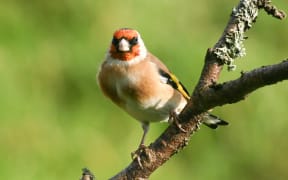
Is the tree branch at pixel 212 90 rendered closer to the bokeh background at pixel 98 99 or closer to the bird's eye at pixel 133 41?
the bird's eye at pixel 133 41

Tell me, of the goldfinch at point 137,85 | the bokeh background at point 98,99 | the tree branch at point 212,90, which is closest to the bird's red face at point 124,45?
the goldfinch at point 137,85

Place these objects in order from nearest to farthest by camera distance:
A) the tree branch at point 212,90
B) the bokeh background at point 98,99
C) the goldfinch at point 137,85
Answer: the tree branch at point 212,90 → the goldfinch at point 137,85 → the bokeh background at point 98,99

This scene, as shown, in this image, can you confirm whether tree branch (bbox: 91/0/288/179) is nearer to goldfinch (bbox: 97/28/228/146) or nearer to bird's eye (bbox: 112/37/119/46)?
goldfinch (bbox: 97/28/228/146)

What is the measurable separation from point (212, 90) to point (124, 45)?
0.87m

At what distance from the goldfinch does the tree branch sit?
1.85ft

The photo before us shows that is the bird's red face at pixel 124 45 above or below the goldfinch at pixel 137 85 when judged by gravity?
above

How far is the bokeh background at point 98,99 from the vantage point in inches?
121

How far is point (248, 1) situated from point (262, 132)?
7.18 feet

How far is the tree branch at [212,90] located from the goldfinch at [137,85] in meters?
0.56

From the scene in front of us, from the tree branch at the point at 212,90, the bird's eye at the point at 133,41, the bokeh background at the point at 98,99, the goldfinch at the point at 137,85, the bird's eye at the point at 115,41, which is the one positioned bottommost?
the tree branch at the point at 212,90

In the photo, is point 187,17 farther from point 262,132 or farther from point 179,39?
point 262,132

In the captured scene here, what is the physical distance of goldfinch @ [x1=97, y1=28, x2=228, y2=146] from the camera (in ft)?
6.77

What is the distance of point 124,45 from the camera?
217cm

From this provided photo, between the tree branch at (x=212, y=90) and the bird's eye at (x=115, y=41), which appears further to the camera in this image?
the bird's eye at (x=115, y=41)
